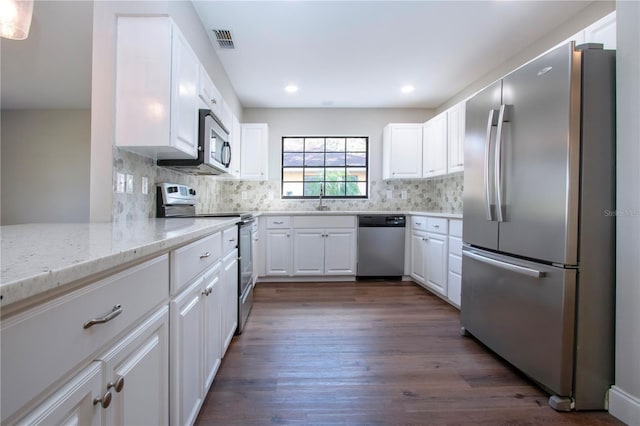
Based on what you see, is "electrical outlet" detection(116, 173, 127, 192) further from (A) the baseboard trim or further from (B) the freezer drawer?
(A) the baseboard trim

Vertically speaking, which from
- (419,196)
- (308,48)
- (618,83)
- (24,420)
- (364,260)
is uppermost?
(308,48)

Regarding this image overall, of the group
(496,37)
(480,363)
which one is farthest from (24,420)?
(496,37)

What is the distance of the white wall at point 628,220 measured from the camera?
1.30 m

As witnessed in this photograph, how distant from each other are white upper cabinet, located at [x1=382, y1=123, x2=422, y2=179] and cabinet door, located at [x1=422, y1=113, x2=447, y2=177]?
95mm

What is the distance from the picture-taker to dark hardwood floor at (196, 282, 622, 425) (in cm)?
137

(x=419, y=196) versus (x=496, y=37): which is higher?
(x=496, y=37)

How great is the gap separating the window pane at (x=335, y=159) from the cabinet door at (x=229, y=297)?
2752 mm

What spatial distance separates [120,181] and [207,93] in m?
1.00

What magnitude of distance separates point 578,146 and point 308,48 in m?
2.35

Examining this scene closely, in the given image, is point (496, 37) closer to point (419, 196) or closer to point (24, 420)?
point (419, 196)

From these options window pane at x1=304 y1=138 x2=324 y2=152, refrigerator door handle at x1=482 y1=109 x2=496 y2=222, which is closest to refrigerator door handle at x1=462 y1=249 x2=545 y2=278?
refrigerator door handle at x1=482 y1=109 x2=496 y2=222

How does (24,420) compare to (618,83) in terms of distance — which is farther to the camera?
(618,83)

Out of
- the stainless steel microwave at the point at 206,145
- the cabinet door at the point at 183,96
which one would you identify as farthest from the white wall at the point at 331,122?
the cabinet door at the point at 183,96

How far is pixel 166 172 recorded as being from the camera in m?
2.14
